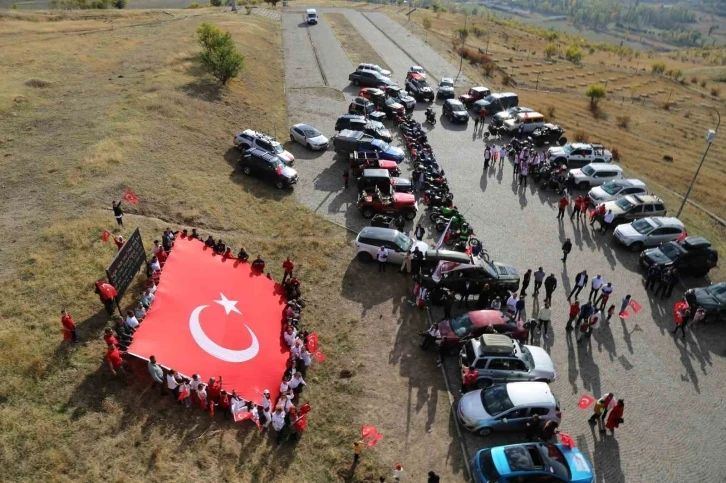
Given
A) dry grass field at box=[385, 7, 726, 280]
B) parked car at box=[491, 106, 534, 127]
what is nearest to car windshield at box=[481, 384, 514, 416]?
dry grass field at box=[385, 7, 726, 280]

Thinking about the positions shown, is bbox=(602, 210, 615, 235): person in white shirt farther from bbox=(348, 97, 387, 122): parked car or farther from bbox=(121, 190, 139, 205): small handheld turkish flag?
bbox=(121, 190, 139, 205): small handheld turkish flag

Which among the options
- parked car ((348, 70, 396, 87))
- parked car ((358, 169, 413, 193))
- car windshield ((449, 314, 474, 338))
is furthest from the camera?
parked car ((348, 70, 396, 87))

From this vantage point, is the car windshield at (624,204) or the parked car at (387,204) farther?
the car windshield at (624,204)

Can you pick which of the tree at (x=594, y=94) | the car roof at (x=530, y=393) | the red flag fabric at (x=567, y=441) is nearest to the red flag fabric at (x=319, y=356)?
the car roof at (x=530, y=393)

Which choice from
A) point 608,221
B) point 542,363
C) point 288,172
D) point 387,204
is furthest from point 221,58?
point 542,363

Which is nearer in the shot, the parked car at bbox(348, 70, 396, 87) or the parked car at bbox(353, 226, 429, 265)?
the parked car at bbox(353, 226, 429, 265)

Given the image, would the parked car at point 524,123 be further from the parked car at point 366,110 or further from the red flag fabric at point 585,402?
the red flag fabric at point 585,402

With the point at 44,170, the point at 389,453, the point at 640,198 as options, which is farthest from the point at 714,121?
the point at 44,170

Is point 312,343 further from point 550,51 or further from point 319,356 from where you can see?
point 550,51
